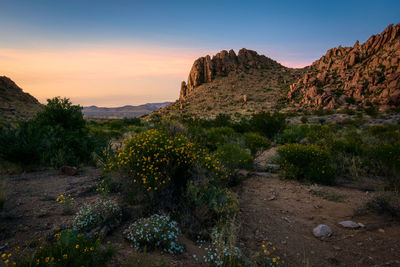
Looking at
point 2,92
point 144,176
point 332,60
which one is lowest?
point 144,176

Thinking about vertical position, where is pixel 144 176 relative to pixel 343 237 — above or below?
above

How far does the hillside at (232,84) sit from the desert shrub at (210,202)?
39047 millimetres

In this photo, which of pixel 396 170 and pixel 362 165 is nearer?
pixel 396 170

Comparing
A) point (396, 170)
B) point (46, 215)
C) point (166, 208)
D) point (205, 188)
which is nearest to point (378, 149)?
point (396, 170)

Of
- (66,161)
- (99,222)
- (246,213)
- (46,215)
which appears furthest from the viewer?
(66,161)

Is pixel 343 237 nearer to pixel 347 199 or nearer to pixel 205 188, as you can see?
pixel 347 199

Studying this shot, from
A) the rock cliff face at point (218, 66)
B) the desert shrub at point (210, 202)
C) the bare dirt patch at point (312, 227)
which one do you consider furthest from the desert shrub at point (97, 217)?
the rock cliff face at point (218, 66)

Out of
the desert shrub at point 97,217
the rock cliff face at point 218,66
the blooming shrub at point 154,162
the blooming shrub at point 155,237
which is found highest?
the rock cliff face at point 218,66

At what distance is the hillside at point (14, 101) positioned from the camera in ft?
103

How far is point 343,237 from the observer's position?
4.00m

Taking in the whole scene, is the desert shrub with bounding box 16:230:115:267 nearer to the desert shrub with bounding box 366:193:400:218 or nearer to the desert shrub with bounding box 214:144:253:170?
the desert shrub with bounding box 214:144:253:170

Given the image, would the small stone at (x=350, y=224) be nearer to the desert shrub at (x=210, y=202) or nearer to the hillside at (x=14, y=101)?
the desert shrub at (x=210, y=202)

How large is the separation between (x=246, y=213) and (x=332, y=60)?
6017 centimetres

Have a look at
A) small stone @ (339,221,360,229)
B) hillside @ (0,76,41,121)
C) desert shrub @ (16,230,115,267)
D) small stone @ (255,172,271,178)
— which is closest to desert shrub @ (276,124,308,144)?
small stone @ (255,172,271,178)
